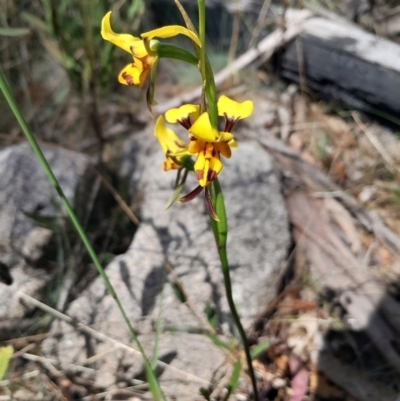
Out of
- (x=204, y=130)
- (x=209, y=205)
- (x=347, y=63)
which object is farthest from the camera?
(x=347, y=63)

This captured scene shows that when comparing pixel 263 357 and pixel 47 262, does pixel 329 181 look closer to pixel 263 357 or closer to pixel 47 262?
pixel 263 357

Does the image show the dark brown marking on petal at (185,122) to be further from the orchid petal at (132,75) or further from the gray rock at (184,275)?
the gray rock at (184,275)

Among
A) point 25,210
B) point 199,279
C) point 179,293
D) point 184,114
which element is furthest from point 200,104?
point 25,210

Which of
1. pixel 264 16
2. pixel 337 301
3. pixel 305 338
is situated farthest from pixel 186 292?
pixel 264 16

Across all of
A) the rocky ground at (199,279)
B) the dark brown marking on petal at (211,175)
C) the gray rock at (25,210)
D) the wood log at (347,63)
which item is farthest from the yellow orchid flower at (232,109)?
the wood log at (347,63)

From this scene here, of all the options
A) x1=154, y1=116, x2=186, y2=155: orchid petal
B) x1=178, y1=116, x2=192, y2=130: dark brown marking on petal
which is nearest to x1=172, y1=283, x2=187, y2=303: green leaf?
x1=154, y1=116, x2=186, y2=155: orchid petal

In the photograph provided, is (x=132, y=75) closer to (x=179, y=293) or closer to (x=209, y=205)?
(x=209, y=205)
